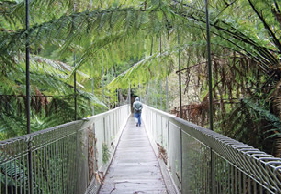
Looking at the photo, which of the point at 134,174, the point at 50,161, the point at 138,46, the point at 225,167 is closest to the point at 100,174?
the point at 134,174

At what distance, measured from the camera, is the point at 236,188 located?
4.09ft

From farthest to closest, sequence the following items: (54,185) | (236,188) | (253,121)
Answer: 1. (253,121)
2. (54,185)
3. (236,188)

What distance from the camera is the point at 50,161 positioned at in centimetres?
197

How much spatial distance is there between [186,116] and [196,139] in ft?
6.57

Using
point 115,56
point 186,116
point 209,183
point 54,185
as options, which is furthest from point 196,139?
point 186,116

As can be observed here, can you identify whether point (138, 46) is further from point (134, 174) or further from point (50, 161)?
point (134, 174)

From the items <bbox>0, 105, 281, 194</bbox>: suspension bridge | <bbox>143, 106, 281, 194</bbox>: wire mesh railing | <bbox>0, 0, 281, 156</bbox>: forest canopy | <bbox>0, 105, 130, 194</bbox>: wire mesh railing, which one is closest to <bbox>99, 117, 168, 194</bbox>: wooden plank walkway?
<bbox>0, 105, 281, 194</bbox>: suspension bridge

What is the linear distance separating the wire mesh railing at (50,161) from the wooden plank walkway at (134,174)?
0.60m

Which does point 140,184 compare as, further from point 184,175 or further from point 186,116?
point 184,175

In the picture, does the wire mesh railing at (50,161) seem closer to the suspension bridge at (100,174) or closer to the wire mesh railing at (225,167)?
the suspension bridge at (100,174)

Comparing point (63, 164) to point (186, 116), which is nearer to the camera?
point (63, 164)

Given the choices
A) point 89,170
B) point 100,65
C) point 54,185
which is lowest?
point 89,170

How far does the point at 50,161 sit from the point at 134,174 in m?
2.91

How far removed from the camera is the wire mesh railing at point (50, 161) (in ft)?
4.57
